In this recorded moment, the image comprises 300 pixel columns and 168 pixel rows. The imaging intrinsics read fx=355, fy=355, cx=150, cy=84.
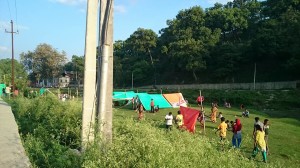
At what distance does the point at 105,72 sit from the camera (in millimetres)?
8797

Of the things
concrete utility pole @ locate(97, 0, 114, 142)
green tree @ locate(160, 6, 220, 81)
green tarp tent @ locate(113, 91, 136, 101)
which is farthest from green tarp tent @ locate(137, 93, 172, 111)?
green tree @ locate(160, 6, 220, 81)

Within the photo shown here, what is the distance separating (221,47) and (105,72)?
55.7 meters

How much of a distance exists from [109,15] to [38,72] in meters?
95.9

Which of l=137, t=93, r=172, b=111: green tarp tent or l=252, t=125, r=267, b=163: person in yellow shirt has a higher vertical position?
l=137, t=93, r=172, b=111: green tarp tent

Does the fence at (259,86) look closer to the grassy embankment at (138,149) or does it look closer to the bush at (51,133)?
the grassy embankment at (138,149)

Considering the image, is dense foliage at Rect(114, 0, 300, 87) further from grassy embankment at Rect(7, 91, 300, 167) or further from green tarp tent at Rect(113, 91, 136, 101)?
grassy embankment at Rect(7, 91, 300, 167)

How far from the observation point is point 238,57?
59969mm

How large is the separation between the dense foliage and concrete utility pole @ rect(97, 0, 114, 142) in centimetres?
4463

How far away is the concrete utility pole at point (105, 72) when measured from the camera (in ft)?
28.9

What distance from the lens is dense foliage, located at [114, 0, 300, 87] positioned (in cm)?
5597

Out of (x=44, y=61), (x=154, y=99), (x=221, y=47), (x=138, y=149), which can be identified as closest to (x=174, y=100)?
(x=154, y=99)

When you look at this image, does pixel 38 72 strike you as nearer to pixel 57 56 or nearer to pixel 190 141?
pixel 57 56

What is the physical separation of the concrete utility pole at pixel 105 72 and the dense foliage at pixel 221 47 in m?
44.6

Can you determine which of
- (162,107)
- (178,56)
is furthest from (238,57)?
(162,107)
